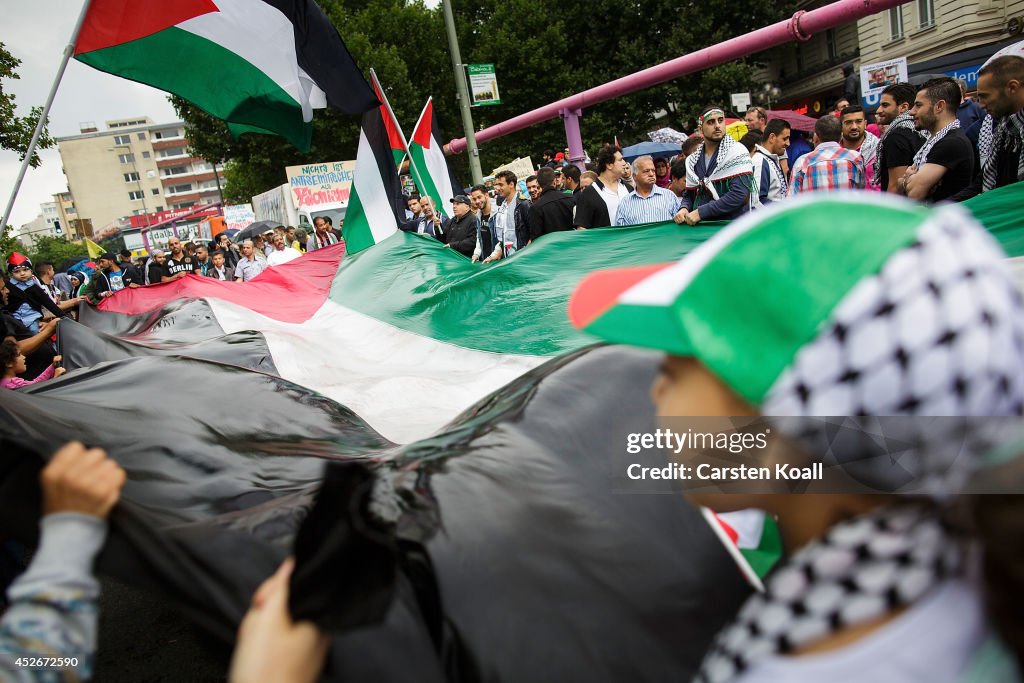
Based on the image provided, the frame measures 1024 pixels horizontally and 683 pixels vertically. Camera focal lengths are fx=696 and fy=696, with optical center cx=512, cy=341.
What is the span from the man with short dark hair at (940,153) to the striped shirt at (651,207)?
1.93 m

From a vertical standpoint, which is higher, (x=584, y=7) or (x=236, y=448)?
(x=584, y=7)

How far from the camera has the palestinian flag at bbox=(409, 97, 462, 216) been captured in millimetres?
9047

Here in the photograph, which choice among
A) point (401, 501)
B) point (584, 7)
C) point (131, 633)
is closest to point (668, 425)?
point (401, 501)

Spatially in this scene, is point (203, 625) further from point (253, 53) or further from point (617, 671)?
point (253, 53)

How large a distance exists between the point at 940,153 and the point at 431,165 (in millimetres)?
6373

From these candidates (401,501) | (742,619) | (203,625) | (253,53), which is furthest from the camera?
(253,53)

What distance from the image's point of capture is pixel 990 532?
0.63 m

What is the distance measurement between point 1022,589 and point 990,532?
0.05 metres

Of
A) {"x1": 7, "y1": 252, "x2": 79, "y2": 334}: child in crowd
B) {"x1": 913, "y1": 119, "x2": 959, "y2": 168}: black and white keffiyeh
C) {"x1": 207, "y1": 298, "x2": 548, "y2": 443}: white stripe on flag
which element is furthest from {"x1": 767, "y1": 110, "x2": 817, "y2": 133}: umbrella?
{"x1": 7, "y1": 252, "x2": 79, "y2": 334}: child in crowd

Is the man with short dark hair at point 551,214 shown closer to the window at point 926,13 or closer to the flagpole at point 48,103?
the flagpole at point 48,103

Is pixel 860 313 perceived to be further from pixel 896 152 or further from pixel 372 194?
pixel 372 194

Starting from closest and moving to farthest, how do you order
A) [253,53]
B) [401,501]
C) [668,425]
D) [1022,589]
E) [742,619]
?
[1022,589]
[742,619]
[668,425]
[401,501]
[253,53]

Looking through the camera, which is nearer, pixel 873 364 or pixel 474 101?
pixel 873 364

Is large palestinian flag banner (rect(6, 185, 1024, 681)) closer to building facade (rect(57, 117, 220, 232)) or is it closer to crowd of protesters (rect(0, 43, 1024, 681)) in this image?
crowd of protesters (rect(0, 43, 1024, 681))
